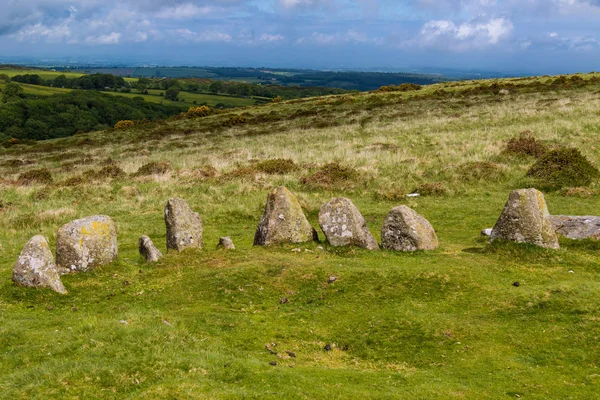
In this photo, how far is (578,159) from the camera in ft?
77.3

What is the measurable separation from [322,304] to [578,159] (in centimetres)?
1904

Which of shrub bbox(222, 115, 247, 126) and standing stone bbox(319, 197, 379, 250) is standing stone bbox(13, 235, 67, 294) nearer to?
standing stone bbox(319, 197, 379, 250)

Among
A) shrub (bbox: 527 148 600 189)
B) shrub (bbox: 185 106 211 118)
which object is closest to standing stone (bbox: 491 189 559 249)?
shrub (bbox: 527 148 600 189)

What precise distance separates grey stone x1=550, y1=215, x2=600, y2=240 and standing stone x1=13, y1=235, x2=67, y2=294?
50.6ft

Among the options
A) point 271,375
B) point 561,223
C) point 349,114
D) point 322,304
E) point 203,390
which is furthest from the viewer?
point 349,114

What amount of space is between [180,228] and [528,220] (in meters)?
10.7

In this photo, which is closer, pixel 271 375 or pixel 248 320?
pixel 271 375

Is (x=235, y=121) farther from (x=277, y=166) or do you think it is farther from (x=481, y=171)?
(x=481, y=171)

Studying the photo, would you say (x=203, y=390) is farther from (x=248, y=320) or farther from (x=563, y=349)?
(x=563, y=349)

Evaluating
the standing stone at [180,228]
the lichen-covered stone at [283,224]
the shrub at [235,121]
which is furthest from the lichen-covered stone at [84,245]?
the shrub at [235,121]

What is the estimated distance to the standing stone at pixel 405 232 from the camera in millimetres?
14445

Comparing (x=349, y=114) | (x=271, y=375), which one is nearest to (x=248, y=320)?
(x=271, y=375)

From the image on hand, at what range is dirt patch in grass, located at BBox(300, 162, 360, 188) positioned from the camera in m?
26.3

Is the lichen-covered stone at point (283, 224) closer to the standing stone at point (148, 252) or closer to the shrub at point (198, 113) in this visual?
the standing stone at point (148, 252)
